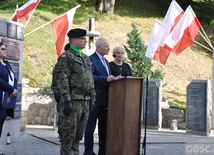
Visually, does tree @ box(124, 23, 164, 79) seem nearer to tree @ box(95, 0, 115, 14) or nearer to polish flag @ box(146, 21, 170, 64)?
polish flag @ box(146, 21, 170, 64)

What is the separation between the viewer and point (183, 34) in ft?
46.9

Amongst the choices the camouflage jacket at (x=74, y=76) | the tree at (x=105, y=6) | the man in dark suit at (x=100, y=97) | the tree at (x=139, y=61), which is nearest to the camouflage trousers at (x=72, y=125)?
the camouflage jacket at (x=74, y=76)

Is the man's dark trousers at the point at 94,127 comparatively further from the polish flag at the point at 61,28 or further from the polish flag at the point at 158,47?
the polish flag at the point at 158,47

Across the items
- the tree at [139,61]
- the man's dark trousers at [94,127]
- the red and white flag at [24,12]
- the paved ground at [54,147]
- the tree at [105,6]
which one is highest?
the tree at [105,6]

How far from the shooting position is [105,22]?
82.7ft

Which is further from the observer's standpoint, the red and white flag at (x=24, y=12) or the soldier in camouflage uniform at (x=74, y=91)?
the red and white flag at (x=24, y=12)

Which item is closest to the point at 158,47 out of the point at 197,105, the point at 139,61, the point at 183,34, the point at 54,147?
the point at 183,34

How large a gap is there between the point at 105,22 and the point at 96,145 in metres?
16.0

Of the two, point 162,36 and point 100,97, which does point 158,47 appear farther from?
point 100,97

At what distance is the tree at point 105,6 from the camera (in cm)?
2686

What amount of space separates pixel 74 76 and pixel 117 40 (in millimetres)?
16668

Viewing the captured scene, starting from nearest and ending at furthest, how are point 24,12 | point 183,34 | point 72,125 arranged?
point 72,125
point 183,34
point 24,12

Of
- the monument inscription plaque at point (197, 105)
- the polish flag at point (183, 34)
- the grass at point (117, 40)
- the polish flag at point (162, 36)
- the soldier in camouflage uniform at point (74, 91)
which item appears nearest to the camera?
the soldier in camouflage uniform at point (74, 91)

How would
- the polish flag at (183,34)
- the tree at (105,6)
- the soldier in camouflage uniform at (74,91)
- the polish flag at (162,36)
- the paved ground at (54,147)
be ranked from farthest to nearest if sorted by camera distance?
the tree at (105,6) < the polish flag at (162,36) < the polish flag at (183,34) < the paved ground at (54,147) < the soldier in camouflage uniform at (74,91)
